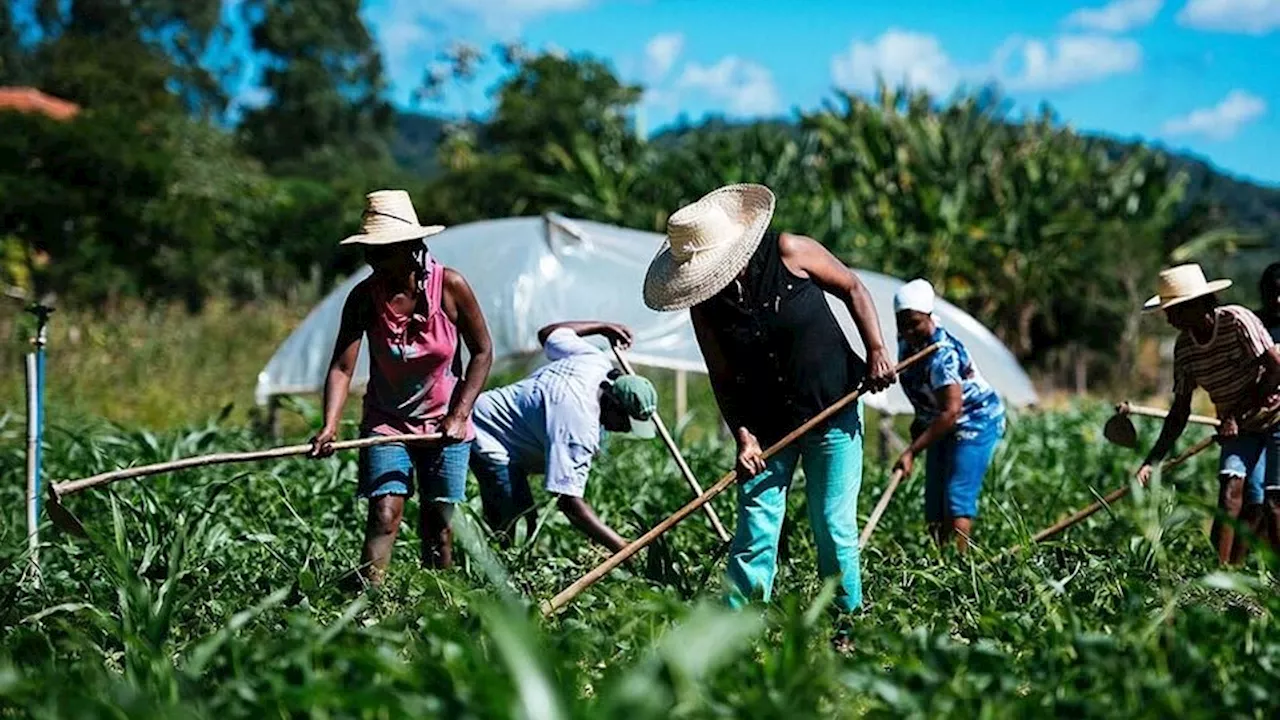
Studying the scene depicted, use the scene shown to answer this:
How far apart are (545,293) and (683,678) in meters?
9.48

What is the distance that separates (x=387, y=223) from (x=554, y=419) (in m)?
1.15

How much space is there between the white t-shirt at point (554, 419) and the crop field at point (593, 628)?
361 millimetres

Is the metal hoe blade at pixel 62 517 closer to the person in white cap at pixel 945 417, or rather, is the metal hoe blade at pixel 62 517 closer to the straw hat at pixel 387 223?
the straw hat at pixel 387 223

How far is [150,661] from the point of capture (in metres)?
3.68

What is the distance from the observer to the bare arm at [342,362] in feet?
18.8

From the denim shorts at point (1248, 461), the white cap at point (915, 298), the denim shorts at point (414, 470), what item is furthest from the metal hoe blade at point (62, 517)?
Result: the denim shorts at point (1248, 461)

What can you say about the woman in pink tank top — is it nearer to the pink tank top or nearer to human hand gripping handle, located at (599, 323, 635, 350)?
the pink tank top

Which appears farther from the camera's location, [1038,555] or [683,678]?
[1038,555]

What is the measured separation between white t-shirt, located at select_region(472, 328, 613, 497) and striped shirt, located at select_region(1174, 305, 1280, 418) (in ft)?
7.75

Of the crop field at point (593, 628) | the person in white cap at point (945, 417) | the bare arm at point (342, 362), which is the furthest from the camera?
the person in white cap at point (945, 417)

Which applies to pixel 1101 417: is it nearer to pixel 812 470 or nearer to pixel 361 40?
pixel 812 470

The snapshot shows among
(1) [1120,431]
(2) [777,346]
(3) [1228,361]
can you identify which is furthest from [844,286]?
(1) [1120,431]

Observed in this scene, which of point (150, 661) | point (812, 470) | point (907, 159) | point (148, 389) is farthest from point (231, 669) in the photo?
point (907, 159)

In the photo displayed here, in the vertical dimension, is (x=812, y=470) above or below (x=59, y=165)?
below
